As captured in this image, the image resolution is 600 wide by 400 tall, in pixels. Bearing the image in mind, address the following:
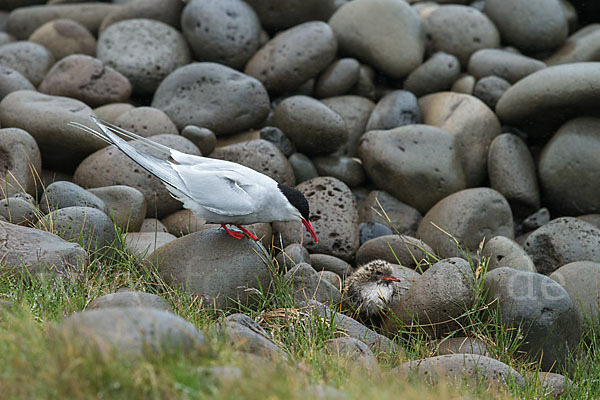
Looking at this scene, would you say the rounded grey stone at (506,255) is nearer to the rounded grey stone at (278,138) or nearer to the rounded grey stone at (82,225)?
the rounded grey stone at (278,138)

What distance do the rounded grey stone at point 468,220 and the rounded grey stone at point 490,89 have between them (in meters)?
1.56

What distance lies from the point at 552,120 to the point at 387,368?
438cm

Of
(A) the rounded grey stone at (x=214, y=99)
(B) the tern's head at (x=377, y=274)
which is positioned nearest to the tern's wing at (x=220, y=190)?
(B) the tern's head at (x=377, y=274)

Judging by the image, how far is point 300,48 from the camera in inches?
305

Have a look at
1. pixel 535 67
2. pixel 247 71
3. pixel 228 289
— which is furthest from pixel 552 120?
pixel 228 289

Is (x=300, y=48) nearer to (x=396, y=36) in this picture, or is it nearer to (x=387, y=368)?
(x=396, y=36)

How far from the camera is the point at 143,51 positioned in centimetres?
804

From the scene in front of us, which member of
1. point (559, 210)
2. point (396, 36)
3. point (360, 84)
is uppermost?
point (396, 36)

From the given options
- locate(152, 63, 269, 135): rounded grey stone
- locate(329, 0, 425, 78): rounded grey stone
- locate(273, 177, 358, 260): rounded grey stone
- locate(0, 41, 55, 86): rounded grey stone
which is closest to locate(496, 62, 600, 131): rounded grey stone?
locate(329, 0, 425, 78): rounded grey stone

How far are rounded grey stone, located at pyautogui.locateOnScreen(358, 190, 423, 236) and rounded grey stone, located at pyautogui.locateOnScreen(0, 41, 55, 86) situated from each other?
410 centimetres

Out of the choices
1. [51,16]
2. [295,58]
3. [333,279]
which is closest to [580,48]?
[295,58]

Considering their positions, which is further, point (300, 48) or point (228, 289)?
point (300, 48)

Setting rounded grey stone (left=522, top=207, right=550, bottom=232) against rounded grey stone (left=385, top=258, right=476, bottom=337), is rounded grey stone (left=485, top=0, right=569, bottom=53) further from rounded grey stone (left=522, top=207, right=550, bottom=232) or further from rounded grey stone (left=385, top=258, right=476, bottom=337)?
rounded grey stone (left=385, top=258, right=476, bottom=337)

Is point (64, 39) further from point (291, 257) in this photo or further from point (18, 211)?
point (291, 257)
